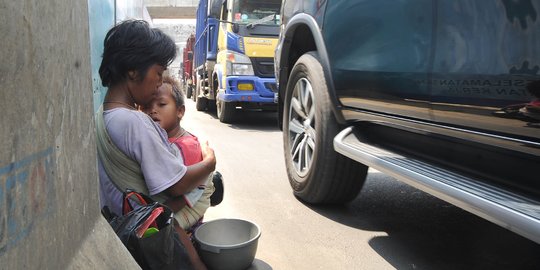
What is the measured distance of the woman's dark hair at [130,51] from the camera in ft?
5.85

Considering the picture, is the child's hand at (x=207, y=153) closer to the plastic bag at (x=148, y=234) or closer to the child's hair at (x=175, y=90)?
the child's hair at (x=175, y=90)

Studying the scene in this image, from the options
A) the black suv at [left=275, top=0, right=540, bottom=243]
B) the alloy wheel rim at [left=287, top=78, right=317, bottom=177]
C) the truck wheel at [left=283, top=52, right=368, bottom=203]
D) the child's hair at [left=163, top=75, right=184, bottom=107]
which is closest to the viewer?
the black suv at [left=275, top=0, right=540, bottom=243]

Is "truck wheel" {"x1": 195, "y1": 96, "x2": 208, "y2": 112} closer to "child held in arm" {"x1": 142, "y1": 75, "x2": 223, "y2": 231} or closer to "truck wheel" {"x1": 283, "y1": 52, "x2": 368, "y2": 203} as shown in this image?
"truck wheel" {"x1": 283, "y1": 52, "x2": 368, "y2": 203}

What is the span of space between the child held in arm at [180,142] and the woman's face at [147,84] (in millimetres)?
213

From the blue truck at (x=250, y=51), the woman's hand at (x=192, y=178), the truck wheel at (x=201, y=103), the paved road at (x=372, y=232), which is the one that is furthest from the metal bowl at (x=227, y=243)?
the truck wheel at (x=201, y=103)

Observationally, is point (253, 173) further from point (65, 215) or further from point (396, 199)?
point (65, 215)

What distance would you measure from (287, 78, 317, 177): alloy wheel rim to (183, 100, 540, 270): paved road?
Result: 12.7 inches

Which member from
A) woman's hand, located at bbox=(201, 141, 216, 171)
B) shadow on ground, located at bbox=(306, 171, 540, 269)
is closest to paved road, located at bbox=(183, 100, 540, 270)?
shadow on ground, located at bbox=(306, 171, 540, 269)

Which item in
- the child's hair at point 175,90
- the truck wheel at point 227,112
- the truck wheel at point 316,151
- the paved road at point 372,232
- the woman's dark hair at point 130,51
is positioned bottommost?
the truck wheel at point 227,112

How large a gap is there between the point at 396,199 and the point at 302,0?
1707 mm

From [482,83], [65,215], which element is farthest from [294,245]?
[65,215]

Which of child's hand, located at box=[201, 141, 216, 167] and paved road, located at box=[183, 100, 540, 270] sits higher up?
child's hand, located at box=[201, 141, 216, 167]

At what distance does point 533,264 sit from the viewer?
2.27 m

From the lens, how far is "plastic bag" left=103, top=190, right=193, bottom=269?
A: 1.49m
